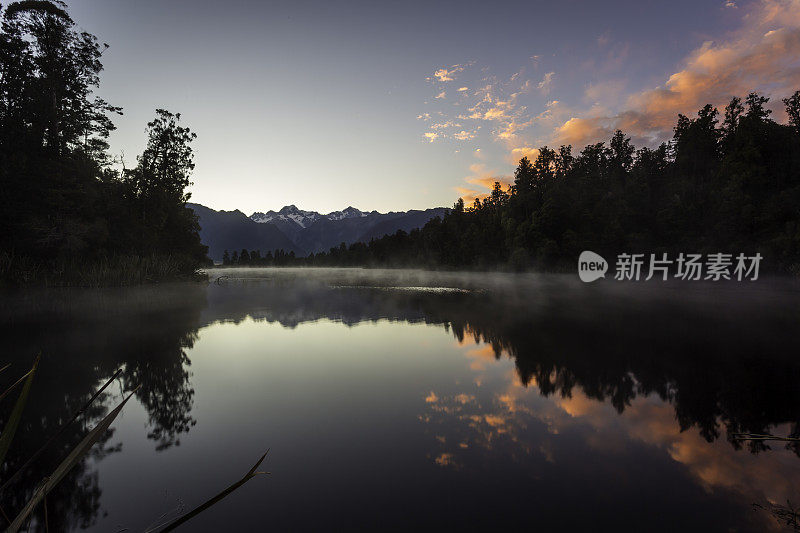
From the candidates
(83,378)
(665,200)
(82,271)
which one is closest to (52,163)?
(82,271)

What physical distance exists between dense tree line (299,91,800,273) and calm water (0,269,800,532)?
6054 cm

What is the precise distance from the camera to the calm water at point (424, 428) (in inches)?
225

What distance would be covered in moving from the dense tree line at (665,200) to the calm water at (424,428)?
60544 millimetres

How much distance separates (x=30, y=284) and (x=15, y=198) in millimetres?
7984

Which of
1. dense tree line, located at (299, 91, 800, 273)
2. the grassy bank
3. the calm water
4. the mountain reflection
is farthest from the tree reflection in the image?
dense tree line, located at (299, 91, 800, 273)

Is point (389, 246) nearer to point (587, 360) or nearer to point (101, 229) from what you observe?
point (101, 229)

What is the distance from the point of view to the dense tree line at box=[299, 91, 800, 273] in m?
62.0

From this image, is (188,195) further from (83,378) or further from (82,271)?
(83,378)

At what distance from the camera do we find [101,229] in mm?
38500

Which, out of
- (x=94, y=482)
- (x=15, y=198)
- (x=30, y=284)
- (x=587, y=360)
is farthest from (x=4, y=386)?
(x=15, y=198)

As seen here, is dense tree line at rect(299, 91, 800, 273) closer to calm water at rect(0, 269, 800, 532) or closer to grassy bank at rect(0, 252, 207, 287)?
calm water at rect(0, 269, 800, 532)

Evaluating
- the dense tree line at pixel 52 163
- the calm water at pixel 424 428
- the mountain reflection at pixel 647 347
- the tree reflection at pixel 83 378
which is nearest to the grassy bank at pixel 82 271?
the dense tree line at pixel 52 163

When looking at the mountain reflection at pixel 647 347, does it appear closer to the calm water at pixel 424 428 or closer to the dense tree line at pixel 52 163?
the calm water at pixel 424 428

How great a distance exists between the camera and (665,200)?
80938 millimetres
